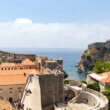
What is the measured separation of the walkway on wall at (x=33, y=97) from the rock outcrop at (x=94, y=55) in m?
93.8

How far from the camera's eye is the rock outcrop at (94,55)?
13094 cm

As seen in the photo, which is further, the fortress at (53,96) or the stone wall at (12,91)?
the stone wall at (12,91)

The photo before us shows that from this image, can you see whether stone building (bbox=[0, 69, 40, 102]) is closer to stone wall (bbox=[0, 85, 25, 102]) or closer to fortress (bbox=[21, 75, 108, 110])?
stone wall (bbox=[0, 85, 25, 102])

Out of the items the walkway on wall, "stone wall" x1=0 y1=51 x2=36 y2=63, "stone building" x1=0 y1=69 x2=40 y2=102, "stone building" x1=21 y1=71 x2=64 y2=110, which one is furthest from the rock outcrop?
the walkway on wall

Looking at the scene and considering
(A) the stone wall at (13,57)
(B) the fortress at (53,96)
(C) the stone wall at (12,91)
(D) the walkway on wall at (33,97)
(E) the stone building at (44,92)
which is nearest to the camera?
(D) the walkway on wall at (33,97)

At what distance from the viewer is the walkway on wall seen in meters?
27.3

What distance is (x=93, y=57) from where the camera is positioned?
13625 cm

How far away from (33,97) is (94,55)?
118 metres

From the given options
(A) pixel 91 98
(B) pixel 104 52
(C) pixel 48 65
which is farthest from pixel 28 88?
(B) pixel 104 52

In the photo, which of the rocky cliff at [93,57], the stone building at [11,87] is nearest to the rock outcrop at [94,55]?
the rocky cliff at [93,57]

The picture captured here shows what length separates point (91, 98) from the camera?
95.4 feet

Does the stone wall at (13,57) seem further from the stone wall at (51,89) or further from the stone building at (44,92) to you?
the stone wall at (51,89)

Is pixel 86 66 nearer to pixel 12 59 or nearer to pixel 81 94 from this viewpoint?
pixel 12 59

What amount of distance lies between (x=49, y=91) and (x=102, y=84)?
70.7ft
